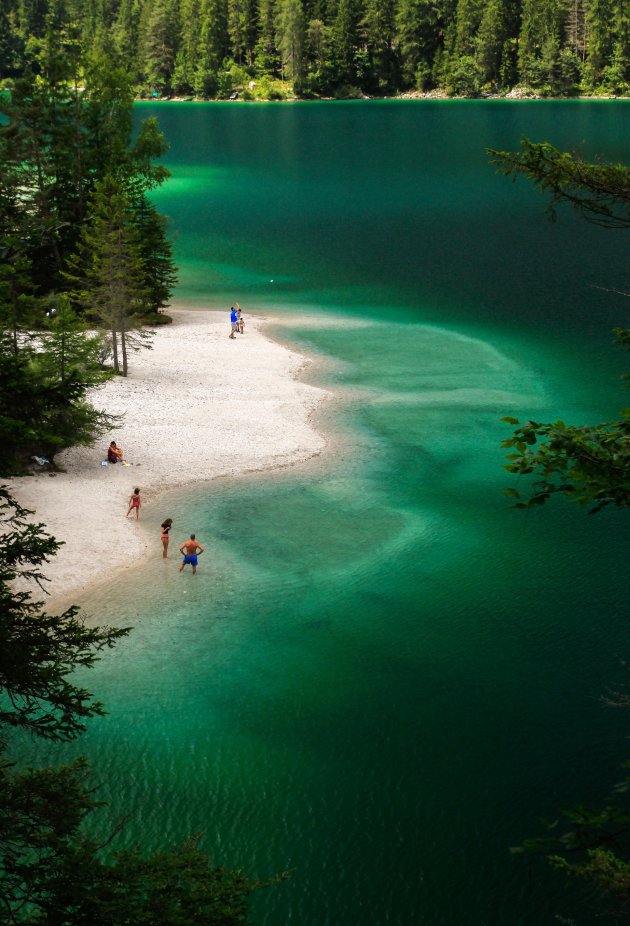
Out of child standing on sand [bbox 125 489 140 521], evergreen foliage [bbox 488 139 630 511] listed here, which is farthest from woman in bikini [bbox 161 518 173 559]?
evergreen foliage [bbox 488 139 630 511]

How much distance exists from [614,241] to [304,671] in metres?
63.8

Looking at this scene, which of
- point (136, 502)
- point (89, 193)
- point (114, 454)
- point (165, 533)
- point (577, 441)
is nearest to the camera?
point (577, 441)

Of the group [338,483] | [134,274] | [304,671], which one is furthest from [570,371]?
[304,671]

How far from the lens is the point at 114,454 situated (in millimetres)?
37344

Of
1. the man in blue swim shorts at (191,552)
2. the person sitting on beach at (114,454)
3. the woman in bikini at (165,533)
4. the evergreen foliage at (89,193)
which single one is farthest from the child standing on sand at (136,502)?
the evergreen foliage at (89,193)

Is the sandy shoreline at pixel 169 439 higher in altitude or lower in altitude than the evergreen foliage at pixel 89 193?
lower

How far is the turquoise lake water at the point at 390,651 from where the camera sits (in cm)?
2027

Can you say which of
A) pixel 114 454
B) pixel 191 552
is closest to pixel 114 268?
pixel 114 454

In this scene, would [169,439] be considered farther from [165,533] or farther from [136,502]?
[165,533]

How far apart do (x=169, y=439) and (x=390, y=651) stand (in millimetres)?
16404

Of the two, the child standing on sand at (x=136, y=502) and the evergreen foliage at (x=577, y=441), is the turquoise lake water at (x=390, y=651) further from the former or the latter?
the evergreen foliage at (x=577, y=441)

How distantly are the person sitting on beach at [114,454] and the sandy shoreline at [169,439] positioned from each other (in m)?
0.30

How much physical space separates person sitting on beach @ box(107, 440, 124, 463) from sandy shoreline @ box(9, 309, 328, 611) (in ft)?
0.98

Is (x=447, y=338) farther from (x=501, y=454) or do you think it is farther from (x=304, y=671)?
(x=304, y=671)
